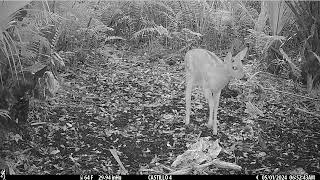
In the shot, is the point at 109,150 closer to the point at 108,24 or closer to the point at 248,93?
the point at 248,93

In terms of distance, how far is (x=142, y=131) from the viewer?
425cm

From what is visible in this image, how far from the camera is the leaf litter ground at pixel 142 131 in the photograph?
3.70m

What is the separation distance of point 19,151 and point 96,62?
237 cm

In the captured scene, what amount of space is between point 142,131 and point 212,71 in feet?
2.98

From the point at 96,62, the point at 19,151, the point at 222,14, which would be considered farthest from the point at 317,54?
the point at 19,151

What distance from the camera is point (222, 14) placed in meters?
6.02

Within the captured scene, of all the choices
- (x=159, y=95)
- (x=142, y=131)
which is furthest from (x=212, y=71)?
(x=159, y=95)

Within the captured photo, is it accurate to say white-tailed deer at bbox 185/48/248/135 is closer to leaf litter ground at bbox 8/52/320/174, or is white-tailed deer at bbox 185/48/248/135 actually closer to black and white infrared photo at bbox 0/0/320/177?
black and white infrared photo at bbox 0/0/320/177

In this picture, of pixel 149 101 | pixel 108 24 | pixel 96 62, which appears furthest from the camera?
pixel 108 24

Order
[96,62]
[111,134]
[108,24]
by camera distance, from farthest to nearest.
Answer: [108,24], [96,62], [111,134]

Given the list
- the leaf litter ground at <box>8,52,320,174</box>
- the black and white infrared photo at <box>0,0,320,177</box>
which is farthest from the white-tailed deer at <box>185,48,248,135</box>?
the leaf litter ground at <box>8,52,320,174</box>

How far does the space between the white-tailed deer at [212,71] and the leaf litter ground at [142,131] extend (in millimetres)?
354

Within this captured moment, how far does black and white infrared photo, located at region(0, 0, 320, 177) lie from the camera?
3717 millimetres

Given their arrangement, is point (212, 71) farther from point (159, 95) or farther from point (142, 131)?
point (159, 95)
